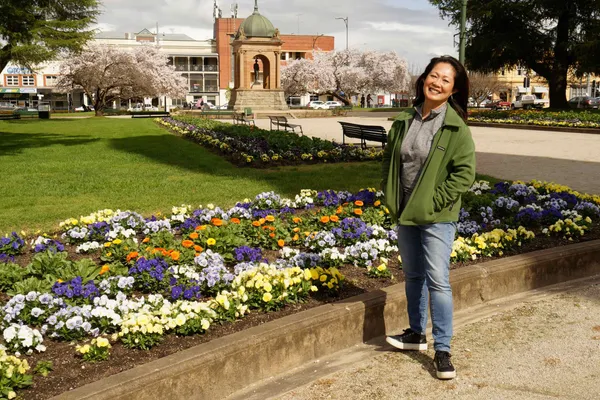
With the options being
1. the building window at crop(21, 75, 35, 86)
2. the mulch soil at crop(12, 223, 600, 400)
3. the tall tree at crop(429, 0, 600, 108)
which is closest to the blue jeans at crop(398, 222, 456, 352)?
the mulch soil at crop(12, 223, 600, 400)

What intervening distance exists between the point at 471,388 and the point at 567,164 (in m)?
12.0

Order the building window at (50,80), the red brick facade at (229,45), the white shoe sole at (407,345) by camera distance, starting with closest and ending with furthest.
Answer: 1. the white shoe sole at (407,345)
2. the building window at (50,80)
3. the red brick facade at (229,45)

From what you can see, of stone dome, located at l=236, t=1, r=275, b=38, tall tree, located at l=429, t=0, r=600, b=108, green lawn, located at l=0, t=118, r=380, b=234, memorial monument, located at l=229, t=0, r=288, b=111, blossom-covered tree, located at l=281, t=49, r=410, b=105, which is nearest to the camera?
green lawn, located at l=0, t=118, r=380, b=234

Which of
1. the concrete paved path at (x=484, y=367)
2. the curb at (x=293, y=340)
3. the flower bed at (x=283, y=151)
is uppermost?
the flower bed at (x=283, y=151)

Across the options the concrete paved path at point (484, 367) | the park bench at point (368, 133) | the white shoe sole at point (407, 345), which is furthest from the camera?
the park bench at point (368, 133)

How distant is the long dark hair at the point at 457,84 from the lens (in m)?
3.86

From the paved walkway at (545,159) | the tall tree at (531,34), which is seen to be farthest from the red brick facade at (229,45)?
the paved walkway at (545,159)

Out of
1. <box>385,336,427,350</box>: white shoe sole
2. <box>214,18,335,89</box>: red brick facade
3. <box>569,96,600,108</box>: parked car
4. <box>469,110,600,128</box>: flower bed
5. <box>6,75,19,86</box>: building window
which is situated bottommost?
<box>385,336,427,350</box>: white shoe sole

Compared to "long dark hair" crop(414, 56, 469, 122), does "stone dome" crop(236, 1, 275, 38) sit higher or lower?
higher

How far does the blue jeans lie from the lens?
12.7 feet

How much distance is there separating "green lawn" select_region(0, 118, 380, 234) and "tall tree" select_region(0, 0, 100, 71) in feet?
27.1

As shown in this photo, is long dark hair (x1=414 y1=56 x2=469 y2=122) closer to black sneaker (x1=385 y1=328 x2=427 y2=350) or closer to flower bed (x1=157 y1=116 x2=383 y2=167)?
black sneaker (x1=385 y1=328 x2=427 y2=350)

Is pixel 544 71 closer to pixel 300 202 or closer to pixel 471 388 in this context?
pixel 300 202

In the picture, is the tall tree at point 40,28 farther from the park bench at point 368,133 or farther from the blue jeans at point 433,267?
the blue jeans at point 433,267
